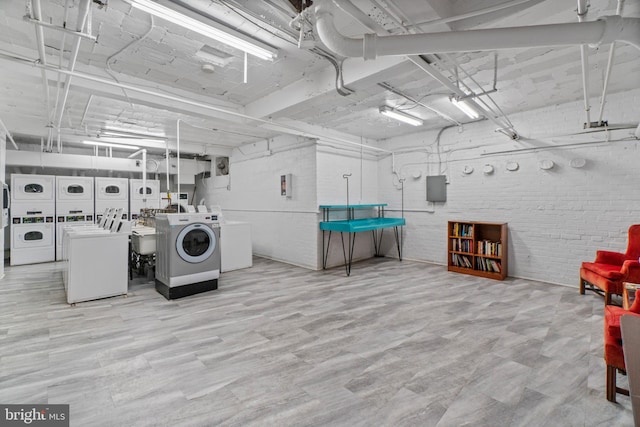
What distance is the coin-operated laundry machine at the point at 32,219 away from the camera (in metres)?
6.05

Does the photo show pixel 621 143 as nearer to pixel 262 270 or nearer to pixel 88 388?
pixel 262 270

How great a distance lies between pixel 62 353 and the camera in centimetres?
248

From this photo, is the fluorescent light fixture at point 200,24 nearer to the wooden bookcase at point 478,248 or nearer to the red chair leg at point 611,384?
the red chair leg at point 611,384

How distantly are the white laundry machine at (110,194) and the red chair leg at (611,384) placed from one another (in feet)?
26.9

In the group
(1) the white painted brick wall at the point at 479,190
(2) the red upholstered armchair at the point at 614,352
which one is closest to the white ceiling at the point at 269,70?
(1) the white painted brick wall at the point at 479,190

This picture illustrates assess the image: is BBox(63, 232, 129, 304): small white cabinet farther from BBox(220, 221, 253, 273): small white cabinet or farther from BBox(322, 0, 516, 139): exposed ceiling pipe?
BBox(322, 0, 516, 139): exposed ceiling pipe

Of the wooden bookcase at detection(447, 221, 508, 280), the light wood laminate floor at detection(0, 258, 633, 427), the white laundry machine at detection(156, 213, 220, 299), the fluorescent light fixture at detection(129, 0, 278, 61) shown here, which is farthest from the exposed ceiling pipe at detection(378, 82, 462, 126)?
the white laundry machine at detection(156, 213, 220, 299)

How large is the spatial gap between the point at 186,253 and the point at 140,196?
4.76 metres

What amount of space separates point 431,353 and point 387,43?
240cm

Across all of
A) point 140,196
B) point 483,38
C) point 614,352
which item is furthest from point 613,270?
point 140,196

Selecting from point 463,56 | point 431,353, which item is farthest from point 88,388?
point 463,56

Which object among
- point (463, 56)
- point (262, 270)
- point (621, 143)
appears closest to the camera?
point (463, 56)

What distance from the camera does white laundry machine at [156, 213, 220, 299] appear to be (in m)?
3.86

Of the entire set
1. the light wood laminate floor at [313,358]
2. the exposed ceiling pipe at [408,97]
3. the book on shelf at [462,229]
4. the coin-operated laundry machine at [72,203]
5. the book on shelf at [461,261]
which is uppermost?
the exposed ceiling pipe at [408,97]
